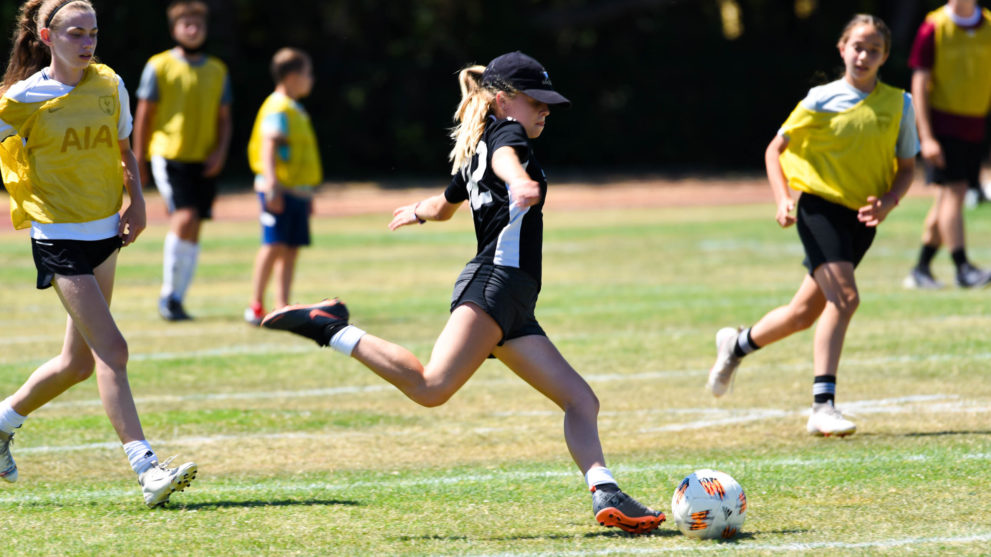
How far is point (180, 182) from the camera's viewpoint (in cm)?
1178

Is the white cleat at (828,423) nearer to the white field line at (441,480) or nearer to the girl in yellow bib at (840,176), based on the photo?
the girl in yellow bib at (840,176)

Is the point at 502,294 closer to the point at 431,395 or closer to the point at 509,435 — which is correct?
the point at 431,395

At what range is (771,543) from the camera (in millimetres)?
5027

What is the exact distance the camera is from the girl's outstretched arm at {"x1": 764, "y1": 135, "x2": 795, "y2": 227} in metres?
6.95

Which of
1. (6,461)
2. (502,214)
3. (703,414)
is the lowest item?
(703,414)

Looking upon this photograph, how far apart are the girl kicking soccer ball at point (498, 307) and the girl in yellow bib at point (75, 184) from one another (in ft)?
2.66

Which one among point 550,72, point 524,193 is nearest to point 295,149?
point 524,193

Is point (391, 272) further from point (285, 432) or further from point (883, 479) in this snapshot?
point (883, 479)

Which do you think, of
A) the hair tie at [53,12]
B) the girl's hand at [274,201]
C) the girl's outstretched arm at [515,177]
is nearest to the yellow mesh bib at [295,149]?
the girl's hand at [274,201]

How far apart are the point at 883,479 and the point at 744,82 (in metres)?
26.1

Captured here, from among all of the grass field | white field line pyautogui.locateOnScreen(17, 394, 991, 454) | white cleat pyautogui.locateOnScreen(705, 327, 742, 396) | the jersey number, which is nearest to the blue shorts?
the grass field

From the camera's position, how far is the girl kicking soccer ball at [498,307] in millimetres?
5289

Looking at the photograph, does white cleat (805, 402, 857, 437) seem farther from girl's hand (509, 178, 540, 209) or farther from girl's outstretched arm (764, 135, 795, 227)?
girl's hand (509, 178, 540, 209)

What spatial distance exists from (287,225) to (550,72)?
1947cm
